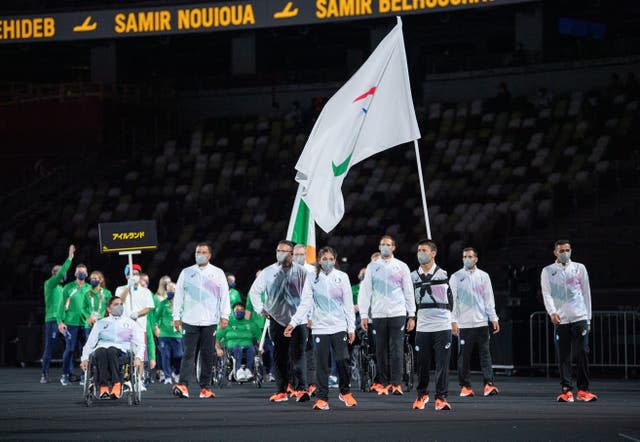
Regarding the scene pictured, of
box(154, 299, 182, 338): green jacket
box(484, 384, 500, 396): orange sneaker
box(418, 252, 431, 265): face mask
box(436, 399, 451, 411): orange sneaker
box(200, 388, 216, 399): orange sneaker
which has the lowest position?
box(484, 384, 500, 396): orange sneaker

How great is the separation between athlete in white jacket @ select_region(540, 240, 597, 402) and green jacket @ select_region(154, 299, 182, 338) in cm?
693

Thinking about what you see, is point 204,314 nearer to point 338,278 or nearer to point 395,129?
point 338,278

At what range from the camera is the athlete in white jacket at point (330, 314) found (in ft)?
49.3

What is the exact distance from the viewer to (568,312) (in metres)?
16.1

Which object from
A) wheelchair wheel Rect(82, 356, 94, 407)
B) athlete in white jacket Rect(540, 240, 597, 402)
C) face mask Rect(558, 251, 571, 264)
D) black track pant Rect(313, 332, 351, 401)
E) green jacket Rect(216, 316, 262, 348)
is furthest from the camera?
green jacket Rect(216, 316, 262, 348)

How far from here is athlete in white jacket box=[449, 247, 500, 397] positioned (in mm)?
17484

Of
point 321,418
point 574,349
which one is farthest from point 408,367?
point 321,418

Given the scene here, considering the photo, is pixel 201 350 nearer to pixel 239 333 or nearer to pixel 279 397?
pixel 279 397

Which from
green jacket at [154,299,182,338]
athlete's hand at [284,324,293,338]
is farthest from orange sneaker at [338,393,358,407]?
green jacket at [154,299,182,338]

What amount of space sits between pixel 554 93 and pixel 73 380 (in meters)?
19.0

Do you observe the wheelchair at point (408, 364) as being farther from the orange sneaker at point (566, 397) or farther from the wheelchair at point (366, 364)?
the orange sneaker at point (566, 397)

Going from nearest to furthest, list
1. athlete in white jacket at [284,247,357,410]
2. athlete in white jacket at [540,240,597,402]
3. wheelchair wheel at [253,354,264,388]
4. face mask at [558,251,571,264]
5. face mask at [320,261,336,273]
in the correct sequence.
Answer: athlete in white jacket at [284,247,357,410] < face mask at [320,261,336,273] < athlete in white jacket at [540,240,597,402] < face mask at [558,251,571,264] < wheelchair wheel at [253,354,264,388]

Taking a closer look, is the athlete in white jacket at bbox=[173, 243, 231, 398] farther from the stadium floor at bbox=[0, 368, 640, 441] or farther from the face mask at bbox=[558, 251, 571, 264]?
the face mask at bbox=[558, 251, 571, 264]

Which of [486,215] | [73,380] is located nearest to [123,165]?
[486,215]
